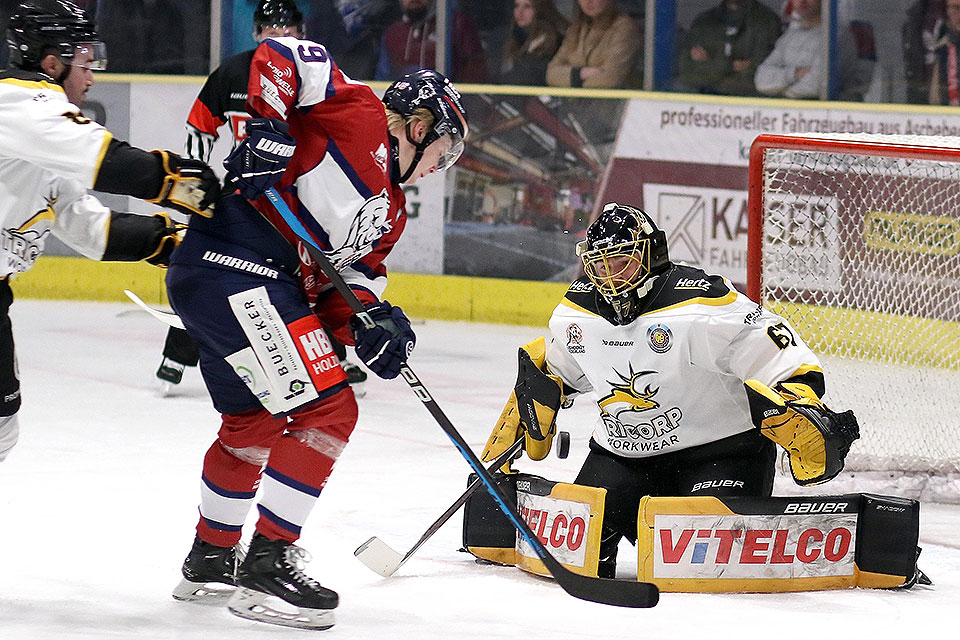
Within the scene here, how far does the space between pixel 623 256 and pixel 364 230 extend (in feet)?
1.80

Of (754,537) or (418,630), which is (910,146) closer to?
(754,537)

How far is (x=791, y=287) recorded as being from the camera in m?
4.50

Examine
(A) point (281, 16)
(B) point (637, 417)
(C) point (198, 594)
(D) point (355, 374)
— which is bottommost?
(C) point (198, 594)

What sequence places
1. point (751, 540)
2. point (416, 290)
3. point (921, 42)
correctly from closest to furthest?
point (751, 540) < point (921, 42) < point (416, 290)

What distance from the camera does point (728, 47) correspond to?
7.00m

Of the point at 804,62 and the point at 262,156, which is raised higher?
the point at 804,62

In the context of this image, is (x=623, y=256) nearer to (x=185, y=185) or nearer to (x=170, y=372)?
(x=185, y=185)

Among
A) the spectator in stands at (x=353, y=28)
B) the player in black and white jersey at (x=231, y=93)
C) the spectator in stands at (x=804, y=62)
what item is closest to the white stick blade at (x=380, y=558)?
the player in black and white jersey at (x=231, y=93)

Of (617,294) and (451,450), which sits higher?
(617,294)

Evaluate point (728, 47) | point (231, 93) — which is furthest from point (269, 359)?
point (728, 47)

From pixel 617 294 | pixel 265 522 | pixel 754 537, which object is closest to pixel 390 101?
pixel 617 294

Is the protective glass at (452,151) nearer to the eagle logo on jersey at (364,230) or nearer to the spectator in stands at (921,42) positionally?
the eagle logo on jersey at (364,230)

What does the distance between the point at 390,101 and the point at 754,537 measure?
44.7 inches

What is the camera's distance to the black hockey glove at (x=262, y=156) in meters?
2.63
